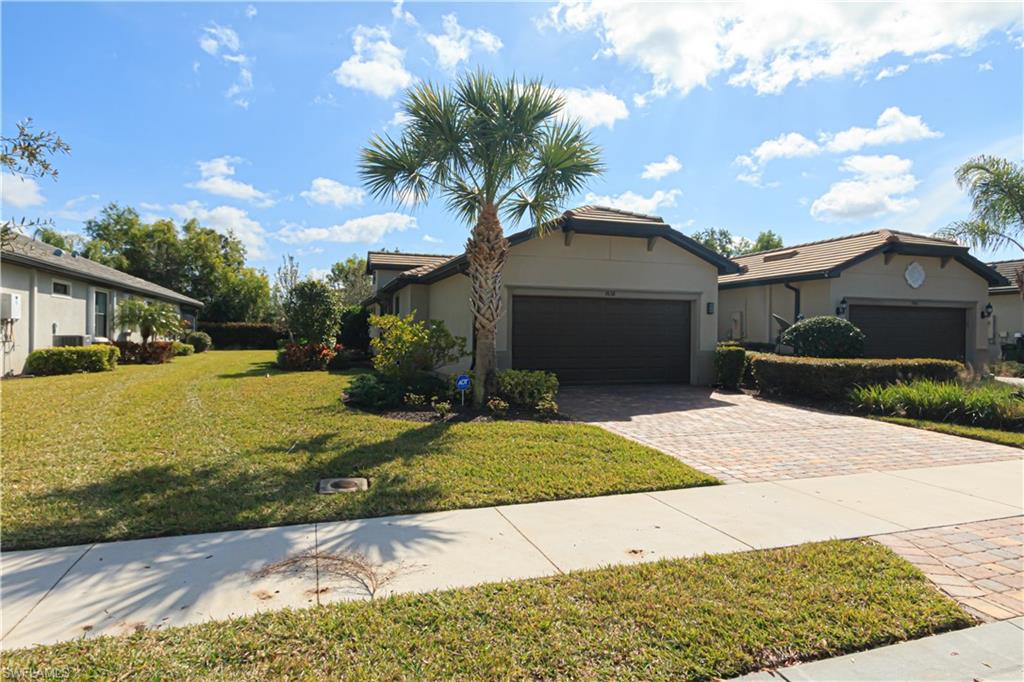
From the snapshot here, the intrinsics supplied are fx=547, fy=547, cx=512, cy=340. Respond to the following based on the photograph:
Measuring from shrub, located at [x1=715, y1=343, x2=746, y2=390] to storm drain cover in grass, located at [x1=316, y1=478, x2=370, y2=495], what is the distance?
11.2m

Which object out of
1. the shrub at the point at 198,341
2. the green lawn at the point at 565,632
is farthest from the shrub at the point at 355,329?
the green lawn at the point at 565,632

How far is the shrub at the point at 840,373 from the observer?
11.8m

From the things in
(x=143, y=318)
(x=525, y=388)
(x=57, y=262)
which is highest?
(x=57, y=262)

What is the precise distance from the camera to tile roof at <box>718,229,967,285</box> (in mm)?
16422

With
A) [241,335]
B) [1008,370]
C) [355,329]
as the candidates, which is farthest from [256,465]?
[241,335]

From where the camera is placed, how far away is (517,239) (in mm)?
12914

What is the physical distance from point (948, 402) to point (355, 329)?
72.9ft

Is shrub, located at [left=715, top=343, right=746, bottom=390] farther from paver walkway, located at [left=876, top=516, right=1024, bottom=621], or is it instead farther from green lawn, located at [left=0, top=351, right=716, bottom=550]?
paver walkway, located at [left=876, top=516, right=1024, bottom=621]

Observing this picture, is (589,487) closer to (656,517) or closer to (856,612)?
(656,517)

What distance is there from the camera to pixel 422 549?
13.8 ft

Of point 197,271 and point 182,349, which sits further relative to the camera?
point 197,271

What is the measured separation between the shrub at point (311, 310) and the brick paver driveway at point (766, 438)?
9.56m

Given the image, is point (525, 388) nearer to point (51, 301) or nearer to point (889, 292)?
point (889, 292)

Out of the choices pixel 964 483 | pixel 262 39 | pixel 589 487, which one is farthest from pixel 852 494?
pixel 262 39
